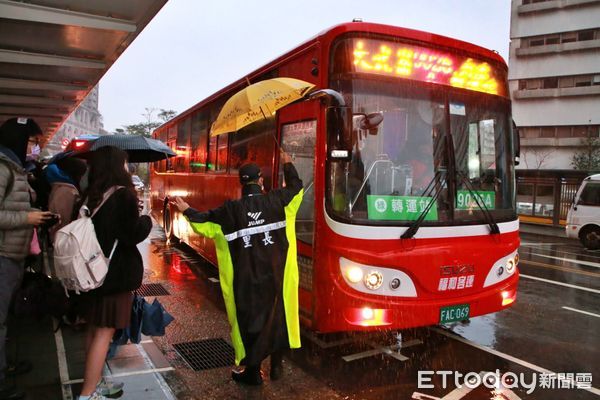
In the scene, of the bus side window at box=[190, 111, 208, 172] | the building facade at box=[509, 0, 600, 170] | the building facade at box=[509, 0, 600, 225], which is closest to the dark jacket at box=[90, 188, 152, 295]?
the bus side window at box=[190, 111, 208, 172]

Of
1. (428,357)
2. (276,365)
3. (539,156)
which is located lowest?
(428,357)

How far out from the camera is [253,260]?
3799mm

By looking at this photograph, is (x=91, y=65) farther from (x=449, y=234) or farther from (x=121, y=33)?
(x=449, y=234)

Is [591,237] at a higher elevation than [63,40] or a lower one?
lower

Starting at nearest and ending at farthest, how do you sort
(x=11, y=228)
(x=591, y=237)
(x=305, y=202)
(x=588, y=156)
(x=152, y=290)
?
(x=11, y=228)
(x=305, y=202)
(x=152, y=290)
(x=591, y=237)
(x=588, y=156)

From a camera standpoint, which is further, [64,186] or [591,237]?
[591,237]

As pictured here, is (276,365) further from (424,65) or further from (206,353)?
(424,65)

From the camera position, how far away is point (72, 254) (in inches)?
119

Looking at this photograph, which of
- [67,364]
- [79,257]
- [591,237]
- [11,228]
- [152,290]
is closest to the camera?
[79,257]

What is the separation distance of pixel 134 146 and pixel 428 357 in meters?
4.02

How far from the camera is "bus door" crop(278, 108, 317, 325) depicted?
4547 millimetres

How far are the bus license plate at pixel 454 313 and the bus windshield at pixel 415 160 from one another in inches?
32.4

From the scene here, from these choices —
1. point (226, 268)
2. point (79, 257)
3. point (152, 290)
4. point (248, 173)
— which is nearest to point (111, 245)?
point (79, 257)

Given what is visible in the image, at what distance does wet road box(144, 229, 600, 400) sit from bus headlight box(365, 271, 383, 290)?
2.87 feet
